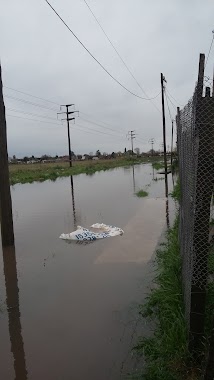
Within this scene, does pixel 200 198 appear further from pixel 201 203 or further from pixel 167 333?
pixel 167 333

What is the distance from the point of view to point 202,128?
3105 millimetres

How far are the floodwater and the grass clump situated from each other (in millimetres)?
212

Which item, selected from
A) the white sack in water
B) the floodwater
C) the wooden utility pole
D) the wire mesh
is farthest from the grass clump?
the wooden utility pole

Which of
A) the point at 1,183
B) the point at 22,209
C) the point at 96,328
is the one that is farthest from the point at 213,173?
the point at 22,209

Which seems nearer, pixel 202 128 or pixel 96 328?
pixel 202 128

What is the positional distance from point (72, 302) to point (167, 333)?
78.7 inches

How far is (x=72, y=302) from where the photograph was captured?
5.61 metres

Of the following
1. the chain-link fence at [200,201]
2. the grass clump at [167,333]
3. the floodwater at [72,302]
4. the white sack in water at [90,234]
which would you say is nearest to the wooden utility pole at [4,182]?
the floodwater at [72,302]

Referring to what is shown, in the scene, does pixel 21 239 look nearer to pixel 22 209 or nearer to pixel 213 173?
pixel 22 209

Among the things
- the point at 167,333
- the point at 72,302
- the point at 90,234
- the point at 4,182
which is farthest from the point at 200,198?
the point at 90,234

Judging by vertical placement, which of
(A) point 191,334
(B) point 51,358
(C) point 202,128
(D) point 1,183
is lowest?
(B) point 51,358

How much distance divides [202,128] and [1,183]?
20.6 ft

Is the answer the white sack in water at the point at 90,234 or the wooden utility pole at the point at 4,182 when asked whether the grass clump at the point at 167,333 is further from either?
the wooden utility pole at the point at 4,182

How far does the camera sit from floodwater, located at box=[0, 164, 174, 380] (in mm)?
4094
